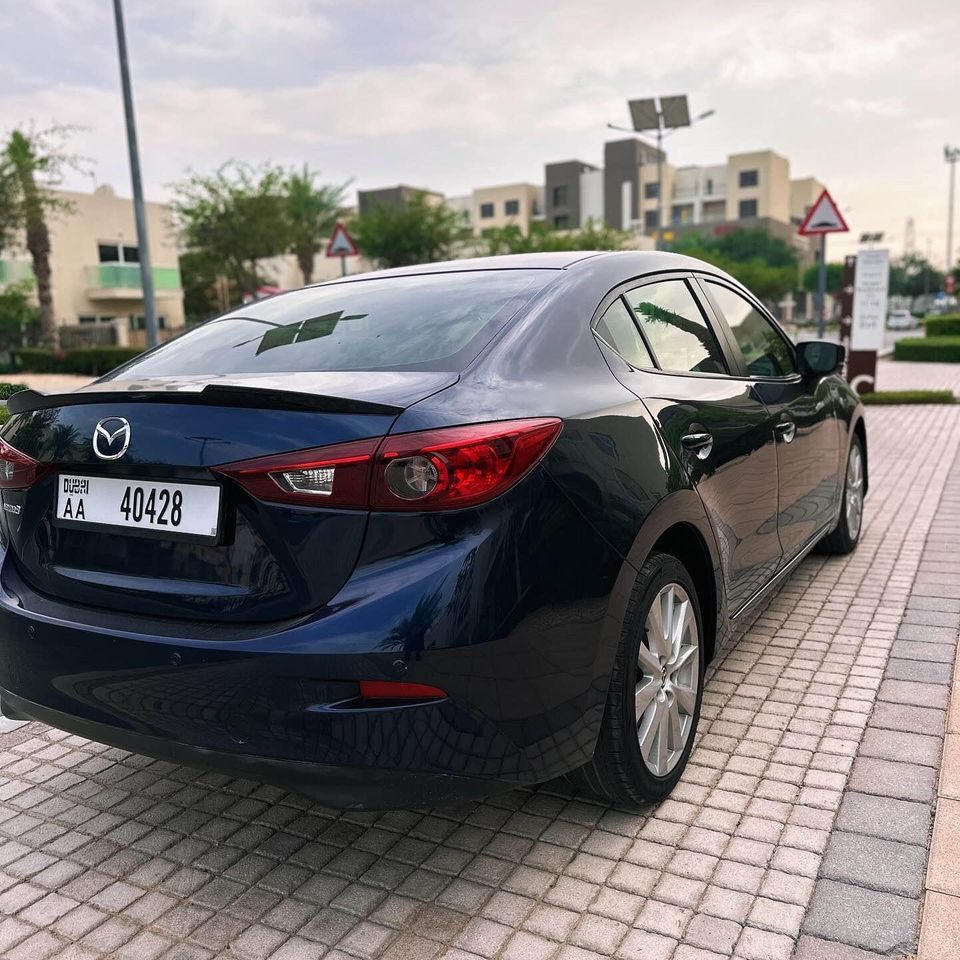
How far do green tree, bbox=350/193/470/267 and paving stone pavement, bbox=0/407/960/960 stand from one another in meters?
47.5

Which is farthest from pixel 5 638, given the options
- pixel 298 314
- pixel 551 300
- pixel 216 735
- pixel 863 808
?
pixel 863 808

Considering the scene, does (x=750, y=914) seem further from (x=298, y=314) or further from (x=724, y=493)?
(x=298, y=314)

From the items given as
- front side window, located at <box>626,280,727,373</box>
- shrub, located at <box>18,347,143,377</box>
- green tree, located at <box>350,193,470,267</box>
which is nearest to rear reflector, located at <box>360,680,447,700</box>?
front side window, located at <box>626,280,727,373</box>

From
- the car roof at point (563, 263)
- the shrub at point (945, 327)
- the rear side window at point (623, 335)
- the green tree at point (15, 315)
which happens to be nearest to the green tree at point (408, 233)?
the green tree at point (15, 315)

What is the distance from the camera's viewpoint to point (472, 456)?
7.30 feet

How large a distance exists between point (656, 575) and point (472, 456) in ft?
2.68

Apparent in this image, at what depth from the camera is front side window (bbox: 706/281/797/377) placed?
4055 millimetres

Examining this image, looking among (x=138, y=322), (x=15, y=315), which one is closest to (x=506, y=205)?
(x=138, y=322)

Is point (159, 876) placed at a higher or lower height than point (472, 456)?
lower

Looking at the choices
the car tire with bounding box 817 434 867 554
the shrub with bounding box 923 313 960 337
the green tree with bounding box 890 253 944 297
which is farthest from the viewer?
the green tree with bounding box 890 253 944 297

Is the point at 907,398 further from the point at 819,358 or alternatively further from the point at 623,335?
the point at 623,335

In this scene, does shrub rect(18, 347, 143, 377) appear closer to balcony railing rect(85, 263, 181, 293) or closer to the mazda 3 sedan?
balcony railing rect(85, 263, 181, 293)

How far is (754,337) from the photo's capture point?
14.1 feet

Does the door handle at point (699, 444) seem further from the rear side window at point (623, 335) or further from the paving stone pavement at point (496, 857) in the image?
the paving stone pavement at point (496, 857)
